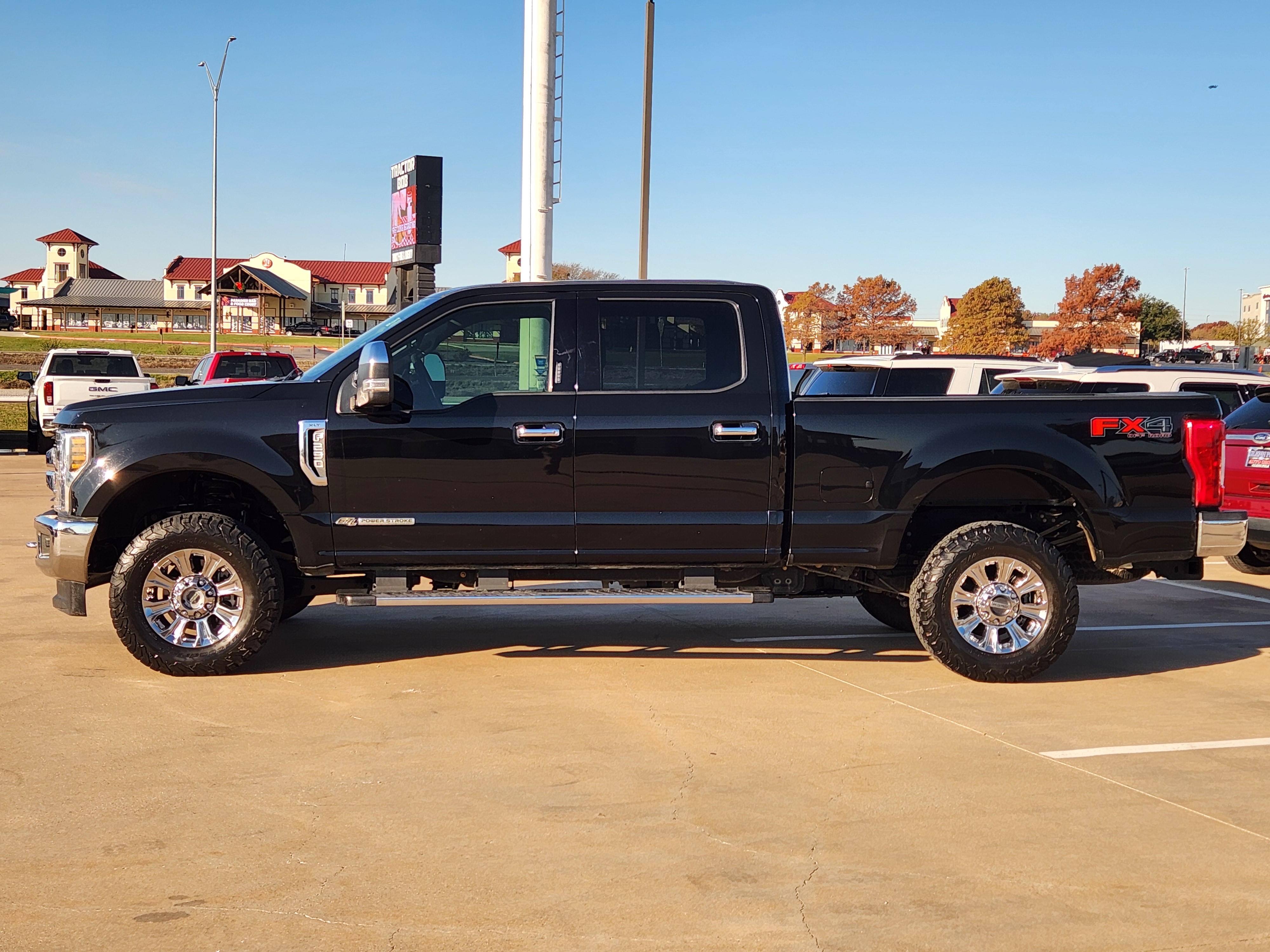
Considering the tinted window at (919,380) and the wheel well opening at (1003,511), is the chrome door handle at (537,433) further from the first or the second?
the tinted window at (919,380)

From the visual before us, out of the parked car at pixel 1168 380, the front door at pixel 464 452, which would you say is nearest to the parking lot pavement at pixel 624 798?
the front door at pixel 464 452

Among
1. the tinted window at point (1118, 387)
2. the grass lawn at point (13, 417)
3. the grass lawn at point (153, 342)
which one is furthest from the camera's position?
the grass lawn at point (153, 342)

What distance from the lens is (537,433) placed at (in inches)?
263

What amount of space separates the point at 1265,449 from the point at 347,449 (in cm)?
740

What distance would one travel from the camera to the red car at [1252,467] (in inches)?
400

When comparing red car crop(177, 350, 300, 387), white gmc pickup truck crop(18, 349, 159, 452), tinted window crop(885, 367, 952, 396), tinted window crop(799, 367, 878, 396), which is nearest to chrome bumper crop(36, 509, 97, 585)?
tinted window crop(799, 367, 878, 396)

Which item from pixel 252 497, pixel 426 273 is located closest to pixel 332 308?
→ pixel 426 273

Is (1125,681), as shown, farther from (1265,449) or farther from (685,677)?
(1265,449)

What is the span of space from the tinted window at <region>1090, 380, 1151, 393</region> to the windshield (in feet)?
27.8

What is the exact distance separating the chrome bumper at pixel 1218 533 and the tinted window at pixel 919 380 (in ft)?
27.7

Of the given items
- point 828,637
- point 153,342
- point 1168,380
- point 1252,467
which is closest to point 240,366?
point 1168,380

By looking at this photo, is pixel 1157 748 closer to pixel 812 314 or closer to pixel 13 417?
pixel 13 417

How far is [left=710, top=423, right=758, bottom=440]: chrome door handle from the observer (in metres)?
6.75

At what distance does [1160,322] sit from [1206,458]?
123 m
